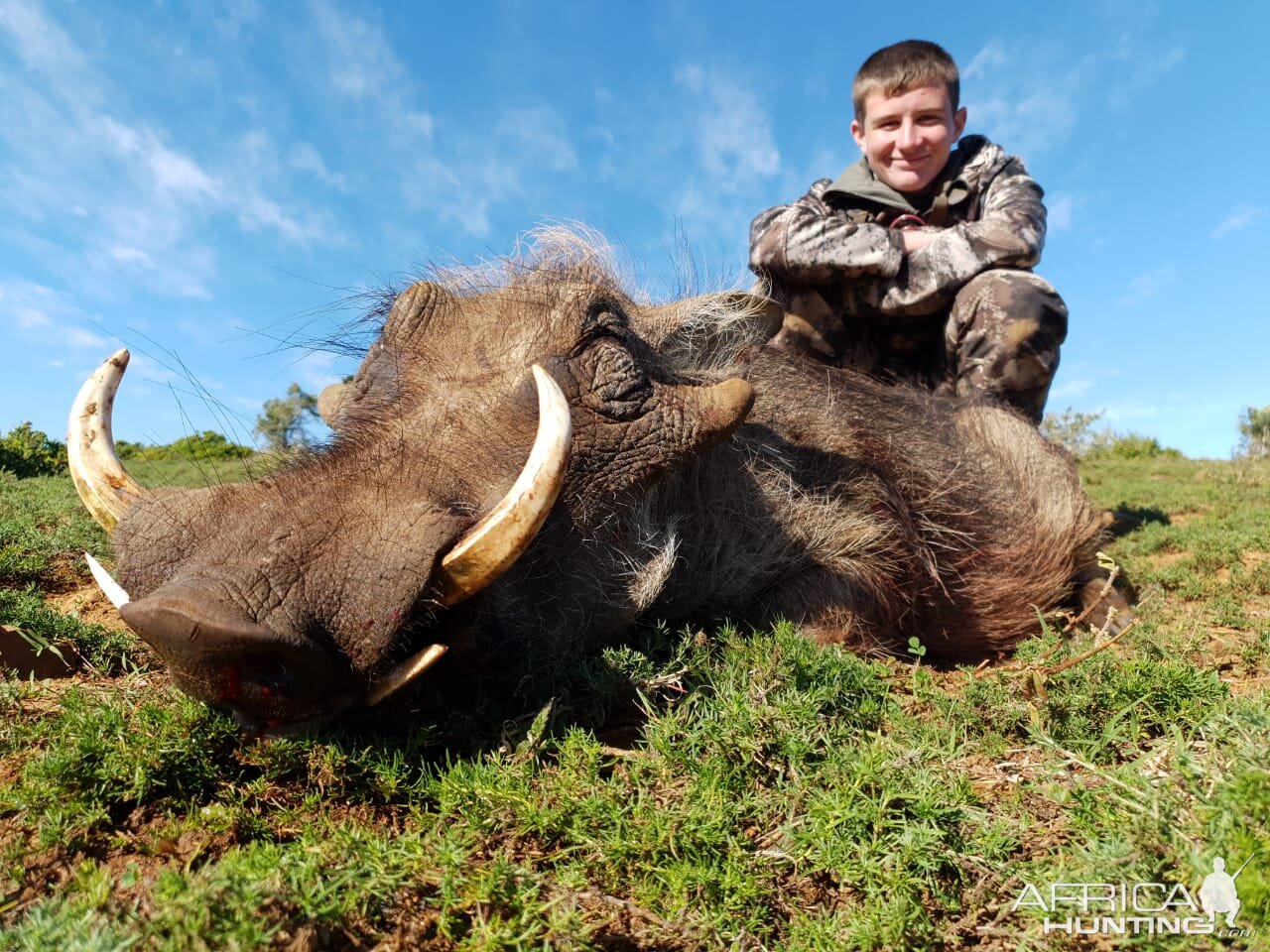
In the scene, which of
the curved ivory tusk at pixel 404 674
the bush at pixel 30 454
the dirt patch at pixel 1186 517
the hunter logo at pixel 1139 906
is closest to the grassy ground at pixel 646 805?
the hunter logo at pixel 1139 906

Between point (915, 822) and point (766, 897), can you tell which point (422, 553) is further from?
point (915, 822)

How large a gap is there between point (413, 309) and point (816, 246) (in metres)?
2.81

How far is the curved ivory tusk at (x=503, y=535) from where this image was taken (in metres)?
1.79

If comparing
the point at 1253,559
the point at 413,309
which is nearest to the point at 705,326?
the point at 413,309

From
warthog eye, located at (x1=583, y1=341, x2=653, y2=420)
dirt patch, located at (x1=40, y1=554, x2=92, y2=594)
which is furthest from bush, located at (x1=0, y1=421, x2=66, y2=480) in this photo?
warthog eye, located at (x1=583, y1=341, x2=653, y2=420)

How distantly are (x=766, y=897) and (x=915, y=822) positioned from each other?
35cm

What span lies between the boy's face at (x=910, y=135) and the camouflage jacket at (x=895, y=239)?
0.34ft

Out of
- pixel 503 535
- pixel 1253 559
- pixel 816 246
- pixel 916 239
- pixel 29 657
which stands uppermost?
pixel 916 239

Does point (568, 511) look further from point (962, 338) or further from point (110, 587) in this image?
point (962, 338)

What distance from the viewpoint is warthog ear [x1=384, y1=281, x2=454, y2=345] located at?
260cm

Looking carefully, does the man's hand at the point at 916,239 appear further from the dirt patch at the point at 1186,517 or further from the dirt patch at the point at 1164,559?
the dirt patch at the point at 1186,517

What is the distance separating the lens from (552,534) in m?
2.27

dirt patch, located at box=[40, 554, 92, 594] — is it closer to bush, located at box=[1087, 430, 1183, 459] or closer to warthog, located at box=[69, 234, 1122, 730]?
warthog, located at box=[69, 234, 1122, 730]

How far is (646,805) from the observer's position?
1.67 m
